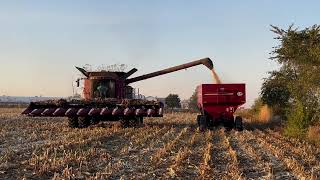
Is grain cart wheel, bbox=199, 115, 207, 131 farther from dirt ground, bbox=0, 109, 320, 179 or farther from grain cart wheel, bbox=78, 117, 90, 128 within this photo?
dirt ground, bbox=0, 109, 320, 179

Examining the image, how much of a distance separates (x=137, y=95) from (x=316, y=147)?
13.5m

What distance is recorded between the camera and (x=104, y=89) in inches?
1053

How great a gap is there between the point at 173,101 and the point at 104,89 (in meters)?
49.1

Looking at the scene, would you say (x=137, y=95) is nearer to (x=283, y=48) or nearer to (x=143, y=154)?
(x=283, y=48)

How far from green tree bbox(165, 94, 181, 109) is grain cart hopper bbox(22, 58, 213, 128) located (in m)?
47.7

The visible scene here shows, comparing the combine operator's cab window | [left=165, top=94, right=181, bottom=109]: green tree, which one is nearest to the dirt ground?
the combine operator's cab window

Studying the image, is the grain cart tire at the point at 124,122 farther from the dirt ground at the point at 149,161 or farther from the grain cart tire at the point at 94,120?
the dirt ground at the point at 149,161

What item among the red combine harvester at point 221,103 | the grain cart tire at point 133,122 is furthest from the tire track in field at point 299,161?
the grain cart tire at point 133,122

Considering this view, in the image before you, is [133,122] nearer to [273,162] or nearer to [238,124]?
[238,124]

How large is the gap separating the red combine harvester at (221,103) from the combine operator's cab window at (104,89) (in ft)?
14.4

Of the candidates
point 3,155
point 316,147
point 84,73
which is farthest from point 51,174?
point 84,73

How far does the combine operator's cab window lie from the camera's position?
26734 mm

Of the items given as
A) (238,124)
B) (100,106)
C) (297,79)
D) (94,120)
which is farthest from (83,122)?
(297,79)

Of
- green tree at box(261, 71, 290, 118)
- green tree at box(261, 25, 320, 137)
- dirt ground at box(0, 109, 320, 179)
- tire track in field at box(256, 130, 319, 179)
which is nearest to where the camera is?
dirt ground at box(0, 109, 320, 179)
